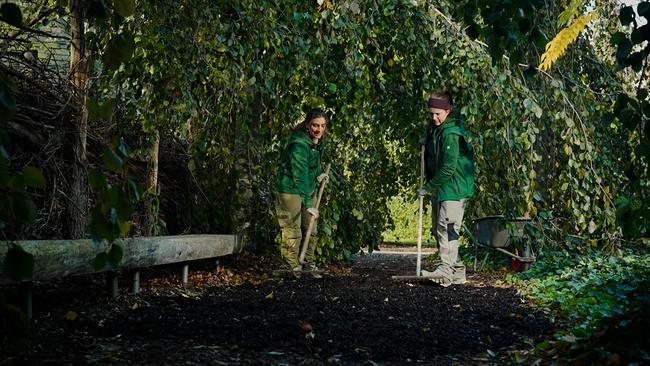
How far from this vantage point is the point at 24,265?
1.60 m

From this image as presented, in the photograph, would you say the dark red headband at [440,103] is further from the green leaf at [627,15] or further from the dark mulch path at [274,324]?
the green leaf at [627,15]

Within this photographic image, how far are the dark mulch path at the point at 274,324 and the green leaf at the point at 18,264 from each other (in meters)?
1.53

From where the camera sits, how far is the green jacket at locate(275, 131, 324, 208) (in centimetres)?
641

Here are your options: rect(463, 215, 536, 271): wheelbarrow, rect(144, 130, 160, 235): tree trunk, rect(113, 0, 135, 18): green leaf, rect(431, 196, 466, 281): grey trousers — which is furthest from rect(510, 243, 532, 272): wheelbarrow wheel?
rect(113, 0, 135, 18): green leaf

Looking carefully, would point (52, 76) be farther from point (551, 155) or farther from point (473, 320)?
point (551, 155)

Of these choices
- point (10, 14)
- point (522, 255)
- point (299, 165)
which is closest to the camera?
point (10, 14)

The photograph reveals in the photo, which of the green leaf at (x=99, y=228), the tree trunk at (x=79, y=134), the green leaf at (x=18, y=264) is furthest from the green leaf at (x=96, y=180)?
the tree trunk at (x=79, y=134)

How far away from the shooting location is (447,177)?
6.03m

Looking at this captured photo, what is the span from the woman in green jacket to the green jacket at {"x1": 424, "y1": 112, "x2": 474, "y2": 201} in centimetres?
94

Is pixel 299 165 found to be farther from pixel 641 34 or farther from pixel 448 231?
pixel 641 34

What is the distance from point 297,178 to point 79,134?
2050 mm

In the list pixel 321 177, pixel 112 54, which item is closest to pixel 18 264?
pixel 112 54

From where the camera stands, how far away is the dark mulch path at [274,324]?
11.0ft

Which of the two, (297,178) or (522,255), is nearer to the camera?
(297,178)
